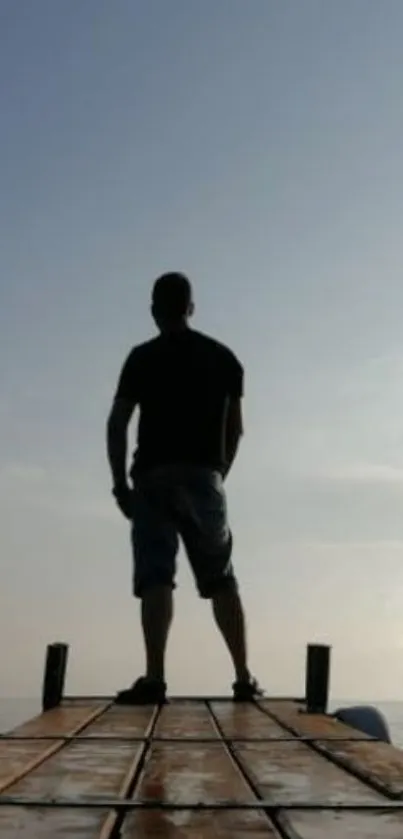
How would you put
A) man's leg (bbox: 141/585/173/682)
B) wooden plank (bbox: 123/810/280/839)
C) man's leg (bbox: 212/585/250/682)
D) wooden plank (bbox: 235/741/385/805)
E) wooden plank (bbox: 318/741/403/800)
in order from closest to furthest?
wooden plank (bbox: 123/810/280/839), wooden plank (bbox: 235/741/385/805), wooden plank (bbox: 318/741/403/800), man's leg (bbox: 141/585/173/682), man's leg (bbox: 212/585/250/682)

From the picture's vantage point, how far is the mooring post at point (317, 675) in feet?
23.4

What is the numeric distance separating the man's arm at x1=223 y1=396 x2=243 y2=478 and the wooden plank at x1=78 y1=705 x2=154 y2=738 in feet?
6.13

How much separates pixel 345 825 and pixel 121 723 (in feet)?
9.27

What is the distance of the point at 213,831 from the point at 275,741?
6.42ft

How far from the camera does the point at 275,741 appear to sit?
4.20m

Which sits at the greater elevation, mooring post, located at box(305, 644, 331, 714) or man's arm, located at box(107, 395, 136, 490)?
man's arm, located at box(107, 395, 136, 490)

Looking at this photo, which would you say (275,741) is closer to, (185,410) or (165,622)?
(165,622)

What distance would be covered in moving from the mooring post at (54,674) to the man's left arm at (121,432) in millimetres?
1522

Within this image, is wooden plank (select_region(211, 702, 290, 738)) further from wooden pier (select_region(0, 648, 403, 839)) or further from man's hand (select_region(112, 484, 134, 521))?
man's hand (select_region(112, 484, 134, 521))

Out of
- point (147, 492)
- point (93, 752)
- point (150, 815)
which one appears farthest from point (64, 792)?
point (147, 492)

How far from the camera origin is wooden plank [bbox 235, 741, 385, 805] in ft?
9.13

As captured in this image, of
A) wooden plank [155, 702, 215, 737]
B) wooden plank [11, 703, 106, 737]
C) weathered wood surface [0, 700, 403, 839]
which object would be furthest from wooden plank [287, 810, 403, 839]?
wooden plank [11, 703, 106, 737]

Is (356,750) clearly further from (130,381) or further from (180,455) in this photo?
(130,381)

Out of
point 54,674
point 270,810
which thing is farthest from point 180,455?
point 270,810
